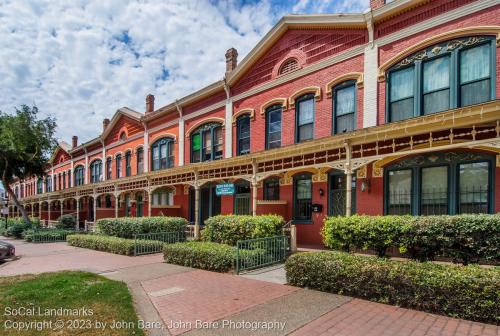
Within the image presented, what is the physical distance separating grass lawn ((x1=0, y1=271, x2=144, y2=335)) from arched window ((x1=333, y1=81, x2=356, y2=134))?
9808mm

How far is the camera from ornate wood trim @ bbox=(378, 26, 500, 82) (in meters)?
9.77

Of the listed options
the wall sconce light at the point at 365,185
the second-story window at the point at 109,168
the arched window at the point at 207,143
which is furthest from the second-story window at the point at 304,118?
the second-story window at the point at 109,168

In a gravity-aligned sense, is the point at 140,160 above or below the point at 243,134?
below

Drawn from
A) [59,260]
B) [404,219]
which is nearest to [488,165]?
[404,219]

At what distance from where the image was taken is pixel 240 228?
11594 mm

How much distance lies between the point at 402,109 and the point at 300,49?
18.9 ft

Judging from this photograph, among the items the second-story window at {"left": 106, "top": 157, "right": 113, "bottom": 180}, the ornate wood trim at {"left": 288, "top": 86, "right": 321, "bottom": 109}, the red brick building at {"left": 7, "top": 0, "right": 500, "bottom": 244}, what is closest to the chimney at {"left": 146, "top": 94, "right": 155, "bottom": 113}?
the red brick building at {"left": 7, "top": 0, "right": 500, "bottom": 244}

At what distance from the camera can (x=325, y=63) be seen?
45.9 ft

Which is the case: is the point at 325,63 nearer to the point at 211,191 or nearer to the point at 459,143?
the point at 459,143

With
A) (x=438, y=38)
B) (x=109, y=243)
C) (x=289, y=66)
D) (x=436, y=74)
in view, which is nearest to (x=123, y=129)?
(x=109, y=243)

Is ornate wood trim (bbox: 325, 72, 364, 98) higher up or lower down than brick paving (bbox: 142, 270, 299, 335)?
higher up

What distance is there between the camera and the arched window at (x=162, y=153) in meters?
22.9

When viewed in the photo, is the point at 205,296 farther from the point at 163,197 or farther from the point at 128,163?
the point at 128,163

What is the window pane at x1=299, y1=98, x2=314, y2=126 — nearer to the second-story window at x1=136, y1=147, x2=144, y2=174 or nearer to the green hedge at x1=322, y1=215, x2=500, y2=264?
the green hedge at x1=322, y1=215, x2=500, y2=264
